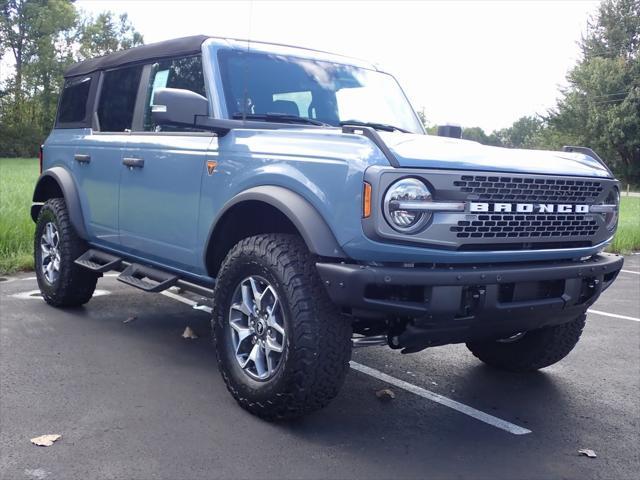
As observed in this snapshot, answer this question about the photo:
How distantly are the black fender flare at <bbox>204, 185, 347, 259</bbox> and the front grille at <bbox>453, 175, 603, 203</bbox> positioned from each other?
63 cm

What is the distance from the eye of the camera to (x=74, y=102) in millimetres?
6273

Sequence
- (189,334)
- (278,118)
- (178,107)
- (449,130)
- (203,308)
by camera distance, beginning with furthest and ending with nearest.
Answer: (203,308) < (189,334) < (449,130) < (278,118) < (178,107)

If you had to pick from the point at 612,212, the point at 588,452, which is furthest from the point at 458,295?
the point at 612,212

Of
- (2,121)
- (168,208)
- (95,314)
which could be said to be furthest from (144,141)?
(2,121)

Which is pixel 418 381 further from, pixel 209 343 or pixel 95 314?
pixel 95 314

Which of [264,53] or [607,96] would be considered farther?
[607,96]

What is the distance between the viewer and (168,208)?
4586 millimetres

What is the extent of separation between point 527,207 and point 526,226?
0.10 meters

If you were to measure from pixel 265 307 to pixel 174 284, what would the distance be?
3.76ft

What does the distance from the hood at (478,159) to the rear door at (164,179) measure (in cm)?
139

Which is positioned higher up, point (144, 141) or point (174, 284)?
point (144, 141)

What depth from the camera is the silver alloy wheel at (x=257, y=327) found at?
363 cm

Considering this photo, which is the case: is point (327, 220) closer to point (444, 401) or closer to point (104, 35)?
point (444, 401)

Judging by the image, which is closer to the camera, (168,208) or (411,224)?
(411,224)
